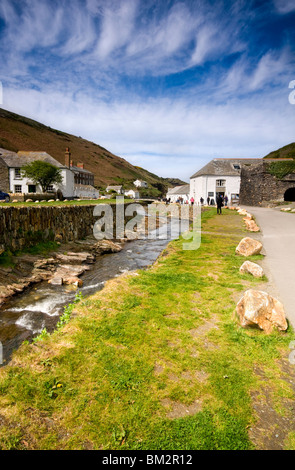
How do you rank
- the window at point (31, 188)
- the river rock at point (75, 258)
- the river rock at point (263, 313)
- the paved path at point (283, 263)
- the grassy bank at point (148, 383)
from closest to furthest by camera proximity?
the grassy bank at point (148, 383)
the river rock at point (263, 313)
the paved path at point (283, 263)
the river rock at point (75, 258)
the window at point (31, 188)

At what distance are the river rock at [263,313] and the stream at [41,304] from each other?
14.1ft

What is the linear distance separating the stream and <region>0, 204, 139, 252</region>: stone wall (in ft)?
10.5

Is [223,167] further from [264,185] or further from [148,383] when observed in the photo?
[148,383]

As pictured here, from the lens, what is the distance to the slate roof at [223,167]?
51.7 m

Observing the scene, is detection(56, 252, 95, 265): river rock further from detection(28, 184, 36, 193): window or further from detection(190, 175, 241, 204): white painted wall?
detection(190, 175, 241, 204): white painted wall

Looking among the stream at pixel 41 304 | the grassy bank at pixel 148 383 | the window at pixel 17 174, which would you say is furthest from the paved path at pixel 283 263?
the window at pixel 17 174

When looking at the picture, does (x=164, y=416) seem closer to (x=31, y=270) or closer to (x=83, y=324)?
(x=83, y=324)

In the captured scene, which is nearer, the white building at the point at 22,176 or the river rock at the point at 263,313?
the river rock at the point at 263,313

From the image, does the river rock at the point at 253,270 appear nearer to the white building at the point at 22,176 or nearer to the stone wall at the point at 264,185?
the stone wall at the point at 264,185

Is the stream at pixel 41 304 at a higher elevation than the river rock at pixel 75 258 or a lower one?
lower

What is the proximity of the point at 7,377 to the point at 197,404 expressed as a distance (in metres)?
2.57

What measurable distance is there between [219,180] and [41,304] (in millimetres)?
50028

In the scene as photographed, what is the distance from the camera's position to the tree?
130ft

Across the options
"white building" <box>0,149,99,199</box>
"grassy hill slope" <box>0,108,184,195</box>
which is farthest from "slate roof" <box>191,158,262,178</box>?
"grassy hill slope" <box>0,108,184,195</box>
